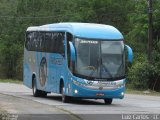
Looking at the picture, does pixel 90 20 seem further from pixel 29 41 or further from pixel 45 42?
pixel 45 42

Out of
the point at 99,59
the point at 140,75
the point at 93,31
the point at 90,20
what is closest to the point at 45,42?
the point at 93,31

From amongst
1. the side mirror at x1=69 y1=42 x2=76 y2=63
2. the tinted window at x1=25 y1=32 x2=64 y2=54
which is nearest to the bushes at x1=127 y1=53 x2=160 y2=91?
the tinted window at x1=25 y1=32 x2=64 y2=54

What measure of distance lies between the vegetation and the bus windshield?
20220 mm

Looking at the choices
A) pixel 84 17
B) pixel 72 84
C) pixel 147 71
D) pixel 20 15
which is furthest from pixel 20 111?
pixel 20 15

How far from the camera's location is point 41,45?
29.3m

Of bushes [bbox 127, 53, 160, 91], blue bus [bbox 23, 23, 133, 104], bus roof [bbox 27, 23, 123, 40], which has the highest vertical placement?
bus roof [bbox 27, 23, 123, 40]

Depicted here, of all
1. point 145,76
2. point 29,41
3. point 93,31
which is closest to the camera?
point 93,31

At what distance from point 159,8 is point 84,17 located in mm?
27389

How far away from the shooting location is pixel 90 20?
3009 inches

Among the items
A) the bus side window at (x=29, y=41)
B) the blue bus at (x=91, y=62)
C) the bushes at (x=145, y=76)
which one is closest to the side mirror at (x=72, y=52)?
the blue bus at (x=91, y=62)

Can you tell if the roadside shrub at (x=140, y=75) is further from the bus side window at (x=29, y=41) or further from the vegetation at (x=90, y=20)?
the bus side window at (x=29, y=41)

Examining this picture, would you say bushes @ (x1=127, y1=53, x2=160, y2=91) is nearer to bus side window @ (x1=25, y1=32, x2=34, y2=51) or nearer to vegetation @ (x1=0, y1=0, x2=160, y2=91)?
vegetation @ (x1=0, y1=0, x2=160, y2=91)

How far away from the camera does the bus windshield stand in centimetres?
2400

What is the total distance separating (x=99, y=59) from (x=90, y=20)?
5260cm
